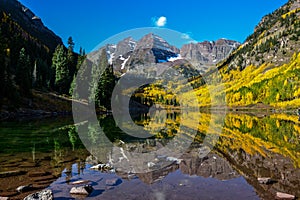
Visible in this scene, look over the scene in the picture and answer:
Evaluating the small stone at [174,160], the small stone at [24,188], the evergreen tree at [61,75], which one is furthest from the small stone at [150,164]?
the evergreen tree at [61,75]

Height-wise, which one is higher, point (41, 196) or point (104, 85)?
point (104, 85)

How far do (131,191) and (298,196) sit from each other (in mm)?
5973

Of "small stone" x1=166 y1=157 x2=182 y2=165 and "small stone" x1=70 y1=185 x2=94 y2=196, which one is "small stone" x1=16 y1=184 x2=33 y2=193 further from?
"small stone" x1=166 y1=157 x2=182 y2=165

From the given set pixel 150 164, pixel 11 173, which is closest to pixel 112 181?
pixel 150 164

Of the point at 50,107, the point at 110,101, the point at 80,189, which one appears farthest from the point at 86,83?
the point at 80,189

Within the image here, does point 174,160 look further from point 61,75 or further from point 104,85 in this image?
point 61,75

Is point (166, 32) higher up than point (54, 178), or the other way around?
point (166, 32)

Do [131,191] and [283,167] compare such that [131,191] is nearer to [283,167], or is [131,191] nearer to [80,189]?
[80,189]

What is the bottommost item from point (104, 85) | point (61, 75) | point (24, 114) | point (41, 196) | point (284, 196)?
point (284, 196)

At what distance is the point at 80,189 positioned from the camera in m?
9.20

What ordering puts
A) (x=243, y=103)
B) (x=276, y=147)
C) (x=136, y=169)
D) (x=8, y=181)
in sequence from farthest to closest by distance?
(x=243, y=103) → (x=276, y=147) → (x=136, y=169) → (x=8, y=181)

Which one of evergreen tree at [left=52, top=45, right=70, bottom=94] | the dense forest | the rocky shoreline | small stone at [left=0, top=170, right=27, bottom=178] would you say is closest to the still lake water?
small stone at [left=0, top=170, right=27, bottom=178]

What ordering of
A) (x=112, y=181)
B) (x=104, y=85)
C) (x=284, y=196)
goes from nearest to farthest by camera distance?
(x=284, y=196) < (x=112, y=181) < (x=104, y=85)

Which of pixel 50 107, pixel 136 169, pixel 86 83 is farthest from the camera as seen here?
pixel 86 83
